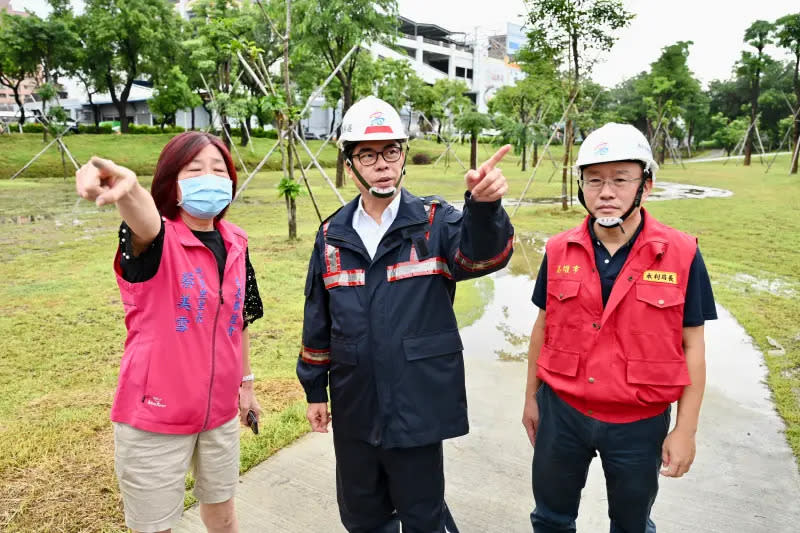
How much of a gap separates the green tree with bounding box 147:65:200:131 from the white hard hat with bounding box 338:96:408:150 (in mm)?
33636

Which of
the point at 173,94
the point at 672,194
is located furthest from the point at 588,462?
the point at 173,94

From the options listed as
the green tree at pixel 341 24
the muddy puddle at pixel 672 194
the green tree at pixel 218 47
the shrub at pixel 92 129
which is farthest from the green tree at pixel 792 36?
the shrub at pixel 92 129

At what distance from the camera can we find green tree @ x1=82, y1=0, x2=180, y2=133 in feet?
103

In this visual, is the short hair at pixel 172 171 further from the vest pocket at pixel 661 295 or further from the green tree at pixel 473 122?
the green tree at pixel 473 122

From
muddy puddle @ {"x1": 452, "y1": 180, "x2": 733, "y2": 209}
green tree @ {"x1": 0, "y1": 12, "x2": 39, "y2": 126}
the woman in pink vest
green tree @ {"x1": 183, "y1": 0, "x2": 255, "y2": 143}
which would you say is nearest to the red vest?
the woman in pink vest

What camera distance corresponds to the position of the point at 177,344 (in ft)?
6.67

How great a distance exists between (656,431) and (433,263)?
99 centimetres

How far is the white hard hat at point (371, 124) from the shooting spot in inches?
84.2

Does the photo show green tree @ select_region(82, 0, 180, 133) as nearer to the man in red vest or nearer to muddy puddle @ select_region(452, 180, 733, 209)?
muddy puddle @ select_region(452, 180, 733, 209)

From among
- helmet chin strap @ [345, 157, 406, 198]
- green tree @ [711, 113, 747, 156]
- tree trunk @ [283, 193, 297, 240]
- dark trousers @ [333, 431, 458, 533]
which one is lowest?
dark trousers @ [333, 431, 458, 533]

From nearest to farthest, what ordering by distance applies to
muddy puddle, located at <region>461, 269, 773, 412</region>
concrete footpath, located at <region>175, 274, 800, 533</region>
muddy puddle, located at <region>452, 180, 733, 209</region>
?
concrete footpath, located at <region>175, 274, 800, 533</region>
muddy puddle, located at <region>461, 269, 773, 412</region>
muddy puddle, located at <region>452, 180, 733, 209</region>

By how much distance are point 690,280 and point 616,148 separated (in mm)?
532

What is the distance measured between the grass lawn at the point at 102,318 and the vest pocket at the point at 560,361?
1.88 m

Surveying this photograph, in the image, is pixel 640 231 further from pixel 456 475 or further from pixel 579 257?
pixel 456 475
